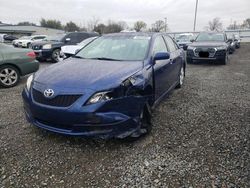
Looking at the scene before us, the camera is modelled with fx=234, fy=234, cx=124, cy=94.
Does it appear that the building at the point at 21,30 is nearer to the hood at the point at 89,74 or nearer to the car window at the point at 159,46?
the car window at the point at 159,46

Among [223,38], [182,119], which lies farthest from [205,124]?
[223,38]

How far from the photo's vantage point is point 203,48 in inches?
405

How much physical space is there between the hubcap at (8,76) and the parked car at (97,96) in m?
3.14

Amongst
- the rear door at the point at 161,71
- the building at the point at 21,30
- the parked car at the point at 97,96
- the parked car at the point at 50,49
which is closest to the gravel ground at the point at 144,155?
the parked car at the point at 97,96

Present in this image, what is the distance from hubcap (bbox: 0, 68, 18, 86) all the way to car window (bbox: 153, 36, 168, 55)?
4.02 metres

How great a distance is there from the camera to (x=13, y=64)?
623 centimetres

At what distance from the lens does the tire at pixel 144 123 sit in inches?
125

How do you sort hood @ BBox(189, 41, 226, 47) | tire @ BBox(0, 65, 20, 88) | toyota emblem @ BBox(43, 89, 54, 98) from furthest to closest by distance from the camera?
hood @ BBox(189, 41, 226, 47) → tire @ BBox(0, 65, 20, 88) → toyota emblem @ BBox(43, 89, 54, 98)

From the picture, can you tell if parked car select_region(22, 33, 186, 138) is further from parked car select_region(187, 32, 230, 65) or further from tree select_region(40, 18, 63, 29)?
tree select_region(40, 18, 63, 29)

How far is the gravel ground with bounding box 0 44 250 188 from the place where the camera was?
248 centimetres

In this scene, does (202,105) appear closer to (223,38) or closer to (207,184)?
(207,184)

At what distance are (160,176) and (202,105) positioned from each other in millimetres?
2625

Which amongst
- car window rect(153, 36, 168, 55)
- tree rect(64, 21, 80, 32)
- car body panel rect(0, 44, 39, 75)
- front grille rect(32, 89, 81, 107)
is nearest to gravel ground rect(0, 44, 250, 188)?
front grille rect(32, 89, 81, 107)

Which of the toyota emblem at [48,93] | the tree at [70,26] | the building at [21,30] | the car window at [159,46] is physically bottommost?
the toyota emblem at [48,93]
